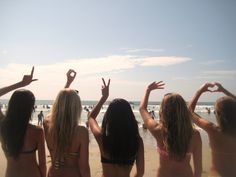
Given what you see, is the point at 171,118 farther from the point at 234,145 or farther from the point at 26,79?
the point at 26,79

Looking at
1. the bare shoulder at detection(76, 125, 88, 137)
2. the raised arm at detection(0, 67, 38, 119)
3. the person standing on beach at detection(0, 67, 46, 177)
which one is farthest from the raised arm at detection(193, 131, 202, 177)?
the raised arm at detection(0, 67, 38, 119)

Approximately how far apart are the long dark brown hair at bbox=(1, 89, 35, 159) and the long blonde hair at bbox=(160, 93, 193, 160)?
5.62 ft

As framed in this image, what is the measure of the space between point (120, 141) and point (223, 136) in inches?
58.1

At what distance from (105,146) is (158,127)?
77 cm

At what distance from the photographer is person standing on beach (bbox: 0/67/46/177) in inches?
141

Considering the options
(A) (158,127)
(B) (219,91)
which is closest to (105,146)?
(A) (158,127)

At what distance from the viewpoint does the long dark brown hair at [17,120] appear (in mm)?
3576

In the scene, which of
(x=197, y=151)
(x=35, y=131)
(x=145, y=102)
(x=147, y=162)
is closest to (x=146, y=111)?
(x=145, y=102)

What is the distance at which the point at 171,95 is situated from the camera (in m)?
3.64

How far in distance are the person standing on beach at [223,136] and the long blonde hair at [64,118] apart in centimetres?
173

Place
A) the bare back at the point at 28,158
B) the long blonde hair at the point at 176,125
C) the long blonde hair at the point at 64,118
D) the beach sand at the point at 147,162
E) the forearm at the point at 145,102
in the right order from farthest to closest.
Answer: the beach sand at the point at 147,162 → the forearm at the point at 145,102 → the bare back at the point at 28,158 → the long blonde hair at the point at 176,125 → the long blonde hair at the point at 64,118

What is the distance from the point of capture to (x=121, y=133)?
11.1 ft

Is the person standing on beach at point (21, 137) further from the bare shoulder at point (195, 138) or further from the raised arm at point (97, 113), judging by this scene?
the bare shoulder at point (195, 138)

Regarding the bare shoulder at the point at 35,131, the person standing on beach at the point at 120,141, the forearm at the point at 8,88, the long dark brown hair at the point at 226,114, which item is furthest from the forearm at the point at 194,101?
the forearm at the point at 8,88
